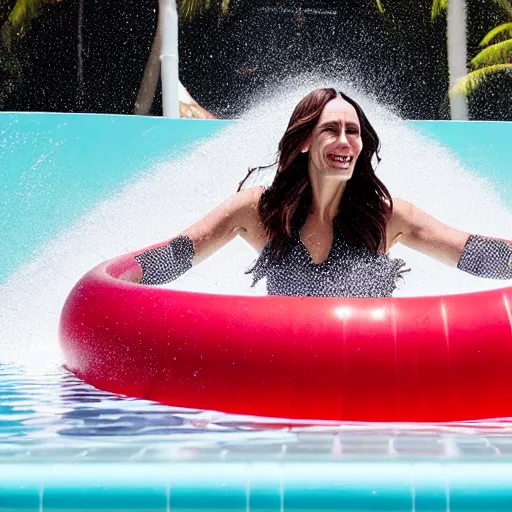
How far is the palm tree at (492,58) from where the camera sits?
1463cm

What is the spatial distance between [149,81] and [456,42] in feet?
13.0

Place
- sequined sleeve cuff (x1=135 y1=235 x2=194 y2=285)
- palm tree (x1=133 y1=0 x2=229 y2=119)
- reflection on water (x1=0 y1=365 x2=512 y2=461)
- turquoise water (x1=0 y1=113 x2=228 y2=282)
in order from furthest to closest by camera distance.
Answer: palm tree (x1=133 y1=0 x2=229 y2=119), turquoise water (x1=0 y1=113 x2=228 y2=282), sequined sleeve cuff (x1=135 y1=235 x2=194 y2=285), reflection on water (x1=0 y1=365 x2=512 y2=461)

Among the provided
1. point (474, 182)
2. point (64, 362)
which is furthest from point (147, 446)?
point (474, 182)

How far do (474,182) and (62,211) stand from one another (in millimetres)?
1956

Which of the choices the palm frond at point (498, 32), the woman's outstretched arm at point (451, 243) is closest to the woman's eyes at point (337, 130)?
the woman's outstretched arm at point (451, 243)

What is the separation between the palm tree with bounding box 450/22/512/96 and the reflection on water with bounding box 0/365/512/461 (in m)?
12.7

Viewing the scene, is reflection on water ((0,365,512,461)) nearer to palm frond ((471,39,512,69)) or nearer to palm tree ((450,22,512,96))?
palm tree ((450,22,512,96))

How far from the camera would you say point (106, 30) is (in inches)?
524

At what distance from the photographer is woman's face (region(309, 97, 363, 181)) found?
9.53 feet

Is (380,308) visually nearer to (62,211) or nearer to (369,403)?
(369,403)

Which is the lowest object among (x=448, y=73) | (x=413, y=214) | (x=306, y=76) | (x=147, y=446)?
(x=147, y=446)

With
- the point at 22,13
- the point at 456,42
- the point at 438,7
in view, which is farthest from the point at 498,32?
the point at 22,13

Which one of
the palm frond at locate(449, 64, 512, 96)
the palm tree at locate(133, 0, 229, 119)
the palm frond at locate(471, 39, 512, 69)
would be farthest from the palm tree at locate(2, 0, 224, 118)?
the palm frond at locate(471, 39, 512, 69)

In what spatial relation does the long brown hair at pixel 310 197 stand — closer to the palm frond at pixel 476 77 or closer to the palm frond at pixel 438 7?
the palm frond at pixel 476 77
